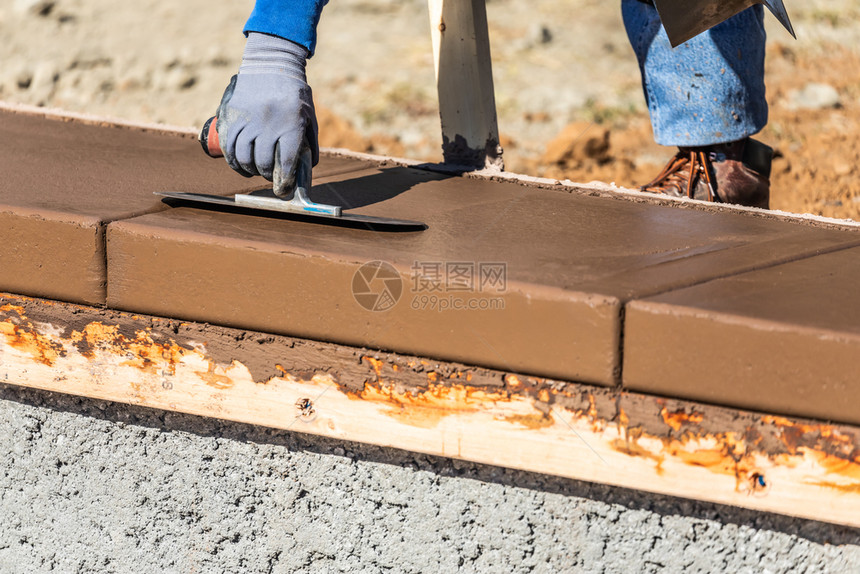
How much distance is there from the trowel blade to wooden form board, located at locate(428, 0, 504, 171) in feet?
2.18

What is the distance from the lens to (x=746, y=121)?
90.4 inches

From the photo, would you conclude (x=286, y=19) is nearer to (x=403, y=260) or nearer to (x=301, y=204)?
(x=301, y=204)

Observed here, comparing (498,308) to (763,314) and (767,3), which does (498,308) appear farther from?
(767,3)

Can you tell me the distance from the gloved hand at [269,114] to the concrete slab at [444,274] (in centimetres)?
13

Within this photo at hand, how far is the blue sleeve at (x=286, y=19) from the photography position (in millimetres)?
1738

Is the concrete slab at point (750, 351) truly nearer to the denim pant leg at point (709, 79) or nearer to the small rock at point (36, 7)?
the denim pant leg at point (709, 79)

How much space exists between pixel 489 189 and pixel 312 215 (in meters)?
0.57

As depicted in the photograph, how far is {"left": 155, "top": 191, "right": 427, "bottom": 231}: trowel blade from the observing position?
1.58 metres

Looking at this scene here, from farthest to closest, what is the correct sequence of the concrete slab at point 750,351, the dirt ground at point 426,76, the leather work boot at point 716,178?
the dirt ground at point 426,76 → the leather work boot at point 716,178 → the concrete slab at point 750,351

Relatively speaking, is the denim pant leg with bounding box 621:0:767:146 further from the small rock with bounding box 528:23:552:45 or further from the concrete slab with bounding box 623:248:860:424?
the small rock with bounding box 528:23:552:45

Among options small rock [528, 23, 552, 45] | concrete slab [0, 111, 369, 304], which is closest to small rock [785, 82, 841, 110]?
small rock [528, 23, 552, 45]

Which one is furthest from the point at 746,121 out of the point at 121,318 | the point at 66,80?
the point at 66,80
